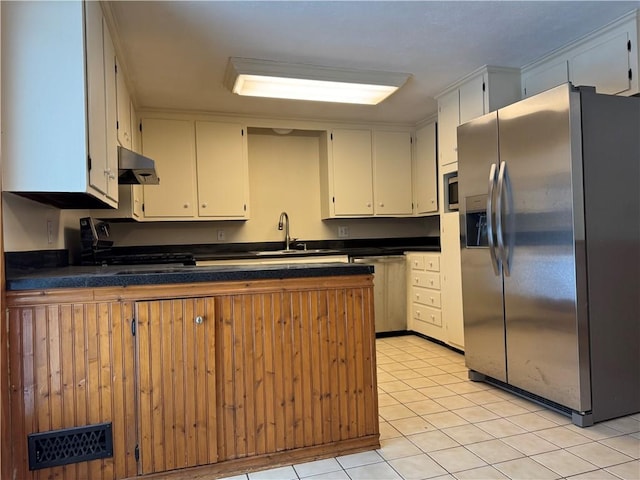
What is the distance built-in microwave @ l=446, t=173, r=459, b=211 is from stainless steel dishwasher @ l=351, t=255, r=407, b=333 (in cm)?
91

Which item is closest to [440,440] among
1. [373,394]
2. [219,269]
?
[373,394]

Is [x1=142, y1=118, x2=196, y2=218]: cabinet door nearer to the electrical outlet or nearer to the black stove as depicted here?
the black stove

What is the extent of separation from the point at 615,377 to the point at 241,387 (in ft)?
6.58

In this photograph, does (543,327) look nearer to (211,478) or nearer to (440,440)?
(440,440)

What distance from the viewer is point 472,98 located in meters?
3.43

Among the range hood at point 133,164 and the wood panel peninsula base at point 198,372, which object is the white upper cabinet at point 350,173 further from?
the wood panel peninsula base at point 198,372

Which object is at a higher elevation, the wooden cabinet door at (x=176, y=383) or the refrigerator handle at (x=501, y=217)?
the refrigerator handle at (x=501, y=217)

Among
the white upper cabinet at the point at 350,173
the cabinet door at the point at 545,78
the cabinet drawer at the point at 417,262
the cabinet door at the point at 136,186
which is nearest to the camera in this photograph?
the cabinet door at the point at 545,78

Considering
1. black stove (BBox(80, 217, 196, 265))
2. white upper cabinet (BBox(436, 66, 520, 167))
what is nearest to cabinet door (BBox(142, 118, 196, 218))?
black stove (BBox(80, 217, 196, 265))

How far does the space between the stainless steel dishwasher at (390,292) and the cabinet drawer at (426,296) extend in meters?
0.15

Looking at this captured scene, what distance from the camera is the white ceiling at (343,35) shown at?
236cm

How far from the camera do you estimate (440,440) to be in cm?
218

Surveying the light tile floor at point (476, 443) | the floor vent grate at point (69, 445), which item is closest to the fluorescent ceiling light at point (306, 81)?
the light tile floor at point (476, 443)

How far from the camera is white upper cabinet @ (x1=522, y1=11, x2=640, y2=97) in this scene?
2.55m
